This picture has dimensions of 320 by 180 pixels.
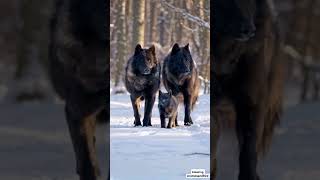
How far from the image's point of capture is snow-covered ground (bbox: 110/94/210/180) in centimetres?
439

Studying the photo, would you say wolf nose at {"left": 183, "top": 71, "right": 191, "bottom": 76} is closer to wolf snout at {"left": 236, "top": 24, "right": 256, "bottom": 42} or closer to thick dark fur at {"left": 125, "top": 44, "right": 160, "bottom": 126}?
thick dark fur at {"left": 125, "top": 44, "right": 160, "bottom": 126}

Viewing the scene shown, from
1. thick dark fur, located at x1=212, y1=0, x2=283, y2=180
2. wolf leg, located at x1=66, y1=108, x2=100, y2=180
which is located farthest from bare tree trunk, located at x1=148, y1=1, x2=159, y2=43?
wolf leg, located at x1=66, y1=108, x2=100, y2=180

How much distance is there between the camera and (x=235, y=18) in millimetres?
4336

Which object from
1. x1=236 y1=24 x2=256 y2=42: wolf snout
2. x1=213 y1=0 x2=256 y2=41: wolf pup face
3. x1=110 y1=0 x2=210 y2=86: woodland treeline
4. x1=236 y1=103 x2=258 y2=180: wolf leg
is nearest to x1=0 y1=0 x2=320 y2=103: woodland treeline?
x1=110 y1=0 x2=210 y2=86: woodland treeline

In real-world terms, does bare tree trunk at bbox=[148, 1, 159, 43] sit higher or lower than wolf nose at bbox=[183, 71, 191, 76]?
higher

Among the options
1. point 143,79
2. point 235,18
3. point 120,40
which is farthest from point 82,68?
point 235,18

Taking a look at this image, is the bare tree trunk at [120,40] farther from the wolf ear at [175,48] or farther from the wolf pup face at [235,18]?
the wolf pup face at [235,18]

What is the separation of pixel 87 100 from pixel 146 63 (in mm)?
534

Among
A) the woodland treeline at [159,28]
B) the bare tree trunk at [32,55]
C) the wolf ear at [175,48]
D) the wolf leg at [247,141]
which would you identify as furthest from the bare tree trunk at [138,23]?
the wolf leg at [247,141]

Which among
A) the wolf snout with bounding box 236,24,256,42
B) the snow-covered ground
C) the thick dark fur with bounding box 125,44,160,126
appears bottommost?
the snow-covered ground

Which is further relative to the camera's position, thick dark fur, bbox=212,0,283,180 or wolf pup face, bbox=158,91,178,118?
wolf pup face, bbox=158,91,178,118

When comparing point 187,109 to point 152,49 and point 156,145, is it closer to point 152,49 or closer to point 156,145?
point 156,145

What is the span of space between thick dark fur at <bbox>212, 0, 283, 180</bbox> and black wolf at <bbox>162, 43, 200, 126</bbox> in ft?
0.64

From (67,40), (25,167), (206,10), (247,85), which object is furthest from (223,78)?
(25,167)
